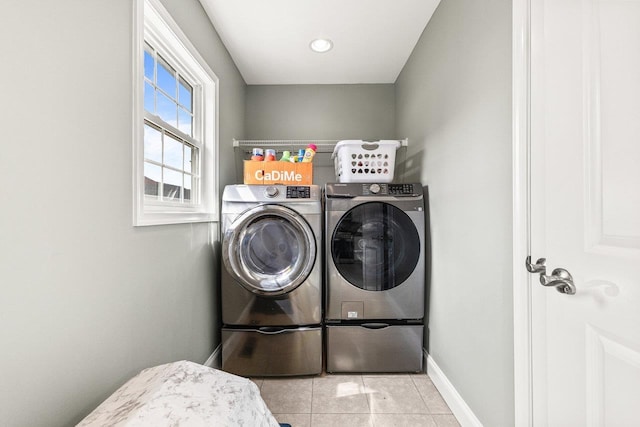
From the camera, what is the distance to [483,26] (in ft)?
4.40

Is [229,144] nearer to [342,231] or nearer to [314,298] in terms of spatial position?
[342,231]

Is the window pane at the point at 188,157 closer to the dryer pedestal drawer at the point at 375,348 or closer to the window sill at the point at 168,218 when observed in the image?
the window sill at the point at 168,218

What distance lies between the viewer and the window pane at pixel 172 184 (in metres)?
1.65

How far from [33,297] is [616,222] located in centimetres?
159

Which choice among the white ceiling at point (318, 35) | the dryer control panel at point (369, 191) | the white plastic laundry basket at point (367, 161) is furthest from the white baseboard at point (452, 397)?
the white ceiling at point (318, 35)

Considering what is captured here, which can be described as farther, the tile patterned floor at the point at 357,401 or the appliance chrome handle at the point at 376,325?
the appliance chrome handle at the point at 376,325

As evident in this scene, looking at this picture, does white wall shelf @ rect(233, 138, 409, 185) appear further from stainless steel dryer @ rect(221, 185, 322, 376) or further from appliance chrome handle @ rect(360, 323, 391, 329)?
appliance chrome handle @ rect(360, 323, 391, 329)

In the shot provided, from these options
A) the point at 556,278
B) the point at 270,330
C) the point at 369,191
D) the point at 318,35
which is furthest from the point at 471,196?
the point at 318,35

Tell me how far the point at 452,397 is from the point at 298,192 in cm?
155

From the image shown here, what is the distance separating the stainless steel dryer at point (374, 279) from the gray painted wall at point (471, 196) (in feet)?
0.45

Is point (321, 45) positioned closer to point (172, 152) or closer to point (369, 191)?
A: point (369, 191)

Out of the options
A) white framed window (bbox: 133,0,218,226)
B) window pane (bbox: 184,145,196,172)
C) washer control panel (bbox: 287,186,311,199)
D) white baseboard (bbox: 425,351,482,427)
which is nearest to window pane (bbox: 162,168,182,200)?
white framed window (bbox: 133,0,218,226)

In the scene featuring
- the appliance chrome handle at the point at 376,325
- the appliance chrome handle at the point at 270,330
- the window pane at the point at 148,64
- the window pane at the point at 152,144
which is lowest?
the appliance chrome handle at the point at 270,330

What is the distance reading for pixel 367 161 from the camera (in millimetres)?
2174
